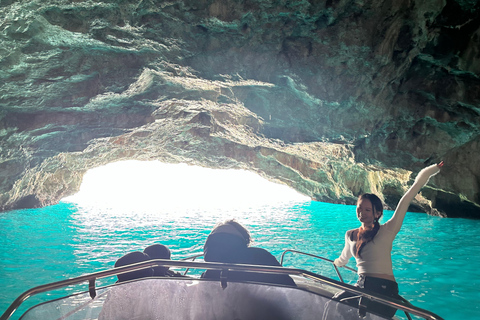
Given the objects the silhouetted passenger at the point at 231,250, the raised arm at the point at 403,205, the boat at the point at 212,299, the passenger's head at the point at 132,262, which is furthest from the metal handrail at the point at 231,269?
the raised arm at the point at 403,205

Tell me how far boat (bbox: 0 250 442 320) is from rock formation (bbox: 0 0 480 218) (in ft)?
24.3

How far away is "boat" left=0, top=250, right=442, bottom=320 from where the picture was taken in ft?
6.72

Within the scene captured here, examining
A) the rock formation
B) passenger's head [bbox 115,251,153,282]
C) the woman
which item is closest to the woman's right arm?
the woman

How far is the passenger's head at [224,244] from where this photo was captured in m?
2.52

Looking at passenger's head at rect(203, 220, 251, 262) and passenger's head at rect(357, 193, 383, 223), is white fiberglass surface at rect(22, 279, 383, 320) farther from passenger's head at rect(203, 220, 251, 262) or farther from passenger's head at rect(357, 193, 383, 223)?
passenger's head at rect(357, 193, 383, 223)

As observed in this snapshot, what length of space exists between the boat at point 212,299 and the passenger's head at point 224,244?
30 centimetres

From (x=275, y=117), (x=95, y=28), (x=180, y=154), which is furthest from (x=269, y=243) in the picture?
(x=180, y=154)

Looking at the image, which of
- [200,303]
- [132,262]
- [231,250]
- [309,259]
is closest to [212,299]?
[200,303]

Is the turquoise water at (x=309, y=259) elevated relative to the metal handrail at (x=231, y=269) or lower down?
lower down

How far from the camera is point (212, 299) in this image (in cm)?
213

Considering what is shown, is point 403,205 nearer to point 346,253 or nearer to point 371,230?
point 371,230

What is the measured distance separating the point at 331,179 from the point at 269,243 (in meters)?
19.3

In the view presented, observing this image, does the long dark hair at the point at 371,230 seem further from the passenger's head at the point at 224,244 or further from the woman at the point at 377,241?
the passenger's head at the point at 224,244

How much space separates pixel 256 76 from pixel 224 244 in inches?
369
